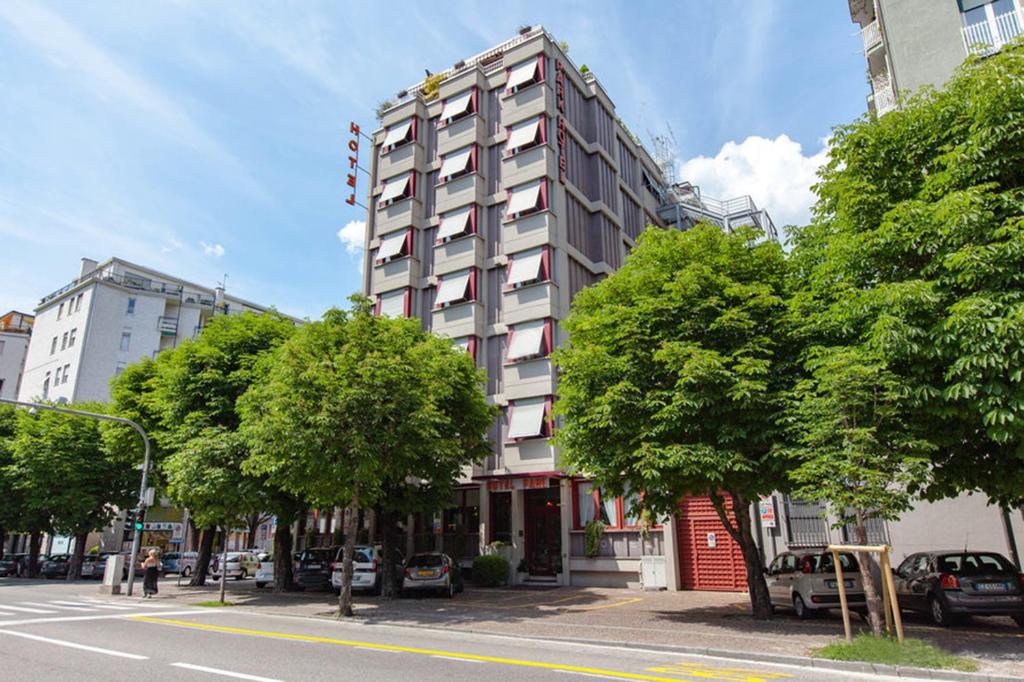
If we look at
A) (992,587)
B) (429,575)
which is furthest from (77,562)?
(992,587)

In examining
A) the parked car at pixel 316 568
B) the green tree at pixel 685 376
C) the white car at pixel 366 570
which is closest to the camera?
the green tree at pixel 685 376

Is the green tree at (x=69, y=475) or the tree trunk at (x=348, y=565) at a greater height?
the green tree at (x=69, y=475)

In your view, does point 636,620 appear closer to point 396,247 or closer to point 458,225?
point 458,225

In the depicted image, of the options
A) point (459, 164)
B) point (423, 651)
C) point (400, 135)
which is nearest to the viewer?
point (423, 651)

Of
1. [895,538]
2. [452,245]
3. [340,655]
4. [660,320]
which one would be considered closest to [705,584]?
[895,538]

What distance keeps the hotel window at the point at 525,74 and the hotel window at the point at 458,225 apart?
6.62 metres

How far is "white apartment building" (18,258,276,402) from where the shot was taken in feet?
184

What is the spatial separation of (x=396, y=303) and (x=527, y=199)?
934 centimetres

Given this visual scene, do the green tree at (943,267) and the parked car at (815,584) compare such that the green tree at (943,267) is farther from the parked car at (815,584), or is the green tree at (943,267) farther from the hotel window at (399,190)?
the hotel window at (399,190)

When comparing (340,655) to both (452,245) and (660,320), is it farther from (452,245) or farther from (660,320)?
(452,245)

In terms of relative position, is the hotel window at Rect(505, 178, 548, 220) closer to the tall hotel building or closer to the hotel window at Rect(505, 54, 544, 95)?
the tall hotel building

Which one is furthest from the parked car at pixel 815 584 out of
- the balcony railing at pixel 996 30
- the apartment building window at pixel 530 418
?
the balcony railing at pixel 996 30

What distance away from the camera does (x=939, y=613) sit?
13.8 metres

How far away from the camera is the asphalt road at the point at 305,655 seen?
916 centimetres
